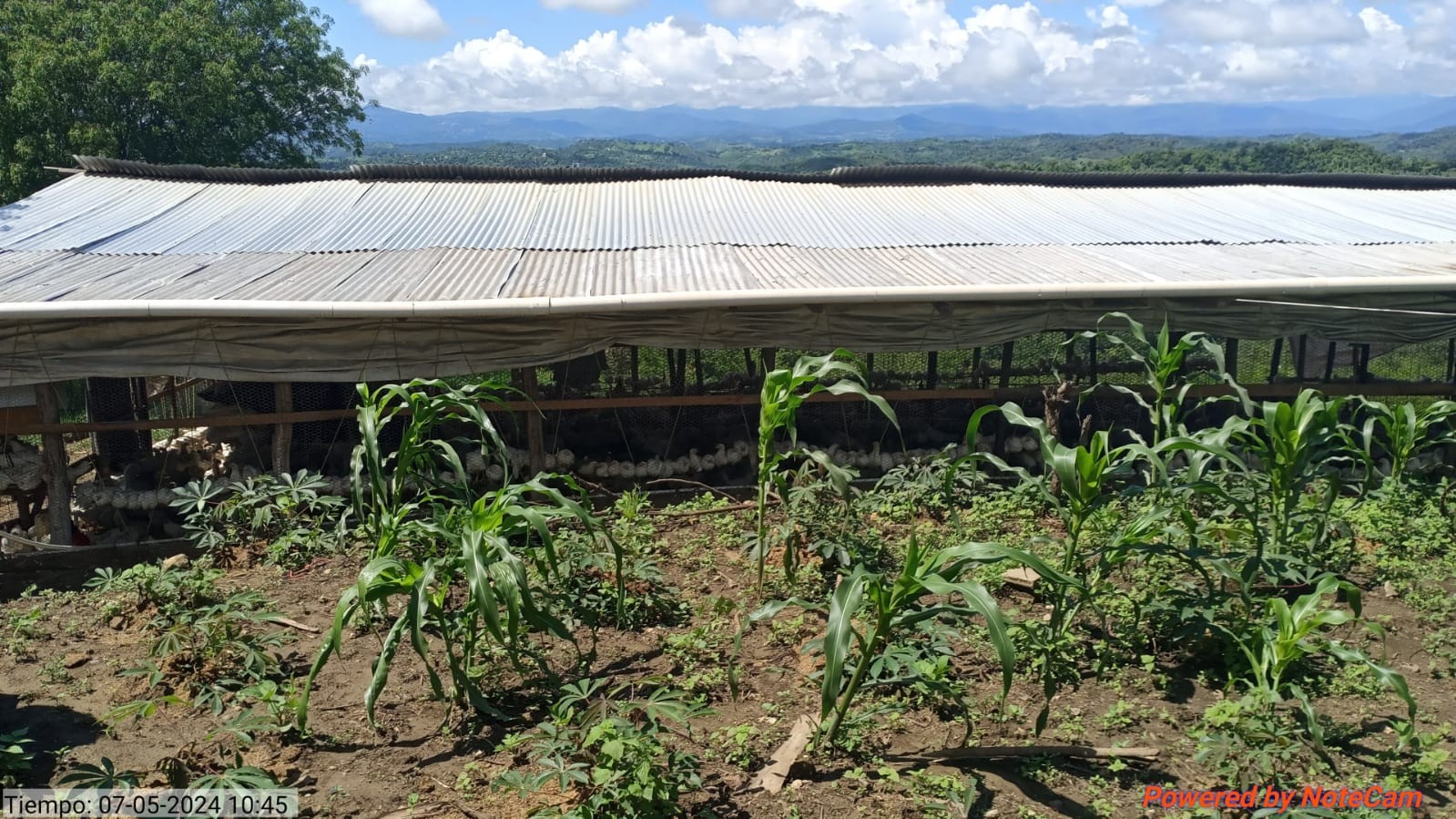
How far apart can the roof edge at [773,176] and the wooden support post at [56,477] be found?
4.34 metres

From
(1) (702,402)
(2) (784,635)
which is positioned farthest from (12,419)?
(2) (784,635)

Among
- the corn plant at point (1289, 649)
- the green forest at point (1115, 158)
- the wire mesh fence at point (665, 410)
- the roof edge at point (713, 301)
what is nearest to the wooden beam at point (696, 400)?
the wire mesh fence at point (665, 410)

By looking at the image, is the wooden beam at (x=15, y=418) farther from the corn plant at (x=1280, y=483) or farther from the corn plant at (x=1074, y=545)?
the corn plant at (x=1280, y=483)

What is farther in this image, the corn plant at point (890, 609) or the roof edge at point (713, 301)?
the roof edge at point (713, 301)

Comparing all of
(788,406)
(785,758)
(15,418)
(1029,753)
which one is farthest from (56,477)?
(1029,753)

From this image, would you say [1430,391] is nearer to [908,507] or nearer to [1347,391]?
[1347,391]

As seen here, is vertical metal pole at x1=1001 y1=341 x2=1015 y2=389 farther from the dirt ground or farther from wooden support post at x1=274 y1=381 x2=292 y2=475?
wooden support post at x1=274 y1=381 x2=292 y2=475

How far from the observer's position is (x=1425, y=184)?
480 inches

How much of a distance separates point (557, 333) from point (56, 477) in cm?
397

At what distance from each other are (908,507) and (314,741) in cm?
335

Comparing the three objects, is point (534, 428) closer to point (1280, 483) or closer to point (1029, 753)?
point (1029, 753)

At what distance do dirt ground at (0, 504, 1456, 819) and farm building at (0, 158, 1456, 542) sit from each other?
2934 mm

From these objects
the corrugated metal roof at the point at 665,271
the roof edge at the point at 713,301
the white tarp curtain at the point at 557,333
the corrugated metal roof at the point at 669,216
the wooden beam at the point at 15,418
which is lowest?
Result: the wooden beam at the point at 15,418

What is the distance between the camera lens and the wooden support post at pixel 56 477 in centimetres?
711
